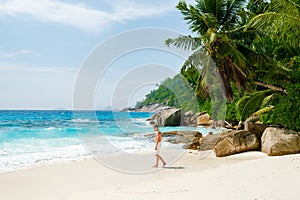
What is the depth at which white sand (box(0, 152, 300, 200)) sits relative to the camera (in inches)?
234

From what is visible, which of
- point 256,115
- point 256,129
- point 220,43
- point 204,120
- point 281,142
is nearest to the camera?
point 281,142

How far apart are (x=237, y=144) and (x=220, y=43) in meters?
5.85

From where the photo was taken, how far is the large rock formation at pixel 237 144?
481 inches

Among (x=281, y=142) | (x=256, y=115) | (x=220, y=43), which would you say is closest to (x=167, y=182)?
(x=281, y=142)

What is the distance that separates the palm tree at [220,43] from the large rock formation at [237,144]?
4.65 m

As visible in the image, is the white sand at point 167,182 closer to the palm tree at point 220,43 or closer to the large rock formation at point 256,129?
the large rock formation at point 256,129

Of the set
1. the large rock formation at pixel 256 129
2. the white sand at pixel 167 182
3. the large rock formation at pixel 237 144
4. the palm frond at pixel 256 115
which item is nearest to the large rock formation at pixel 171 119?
the palm frond at pixel 256 115

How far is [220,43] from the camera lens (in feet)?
52.3

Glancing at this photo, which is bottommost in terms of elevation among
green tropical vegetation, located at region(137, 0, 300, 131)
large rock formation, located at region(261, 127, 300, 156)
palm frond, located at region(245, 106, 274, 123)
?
large rock formation, located at region(261, 127, 300, 156)

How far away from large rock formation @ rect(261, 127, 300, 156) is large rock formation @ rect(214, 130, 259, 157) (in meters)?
0.73

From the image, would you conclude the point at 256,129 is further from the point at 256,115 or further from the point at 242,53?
the point at 256,115

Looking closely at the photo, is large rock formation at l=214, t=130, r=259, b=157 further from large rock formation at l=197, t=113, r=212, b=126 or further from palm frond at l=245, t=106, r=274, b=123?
large rock formation at l=197, t=113, r=212, b=126

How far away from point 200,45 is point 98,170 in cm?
1058

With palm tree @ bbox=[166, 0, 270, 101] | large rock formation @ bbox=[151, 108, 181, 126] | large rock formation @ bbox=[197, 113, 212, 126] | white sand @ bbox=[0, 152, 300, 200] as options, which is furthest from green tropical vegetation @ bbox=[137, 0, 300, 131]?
large rock formation @ bbox=[151, 108, 181, 126]
